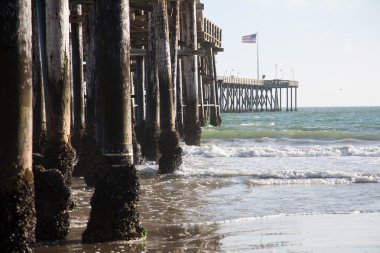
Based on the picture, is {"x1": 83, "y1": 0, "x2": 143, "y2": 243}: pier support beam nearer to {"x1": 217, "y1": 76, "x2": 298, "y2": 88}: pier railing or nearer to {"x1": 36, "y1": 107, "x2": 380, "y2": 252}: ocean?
{"x1": 36, "y1": 107, "x2": 380, "y2": 252}: ocean

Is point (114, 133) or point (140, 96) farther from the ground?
point (140, 96)

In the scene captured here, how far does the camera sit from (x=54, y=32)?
757 centimetres

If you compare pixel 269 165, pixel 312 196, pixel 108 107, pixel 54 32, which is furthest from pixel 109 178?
pixel 269 165

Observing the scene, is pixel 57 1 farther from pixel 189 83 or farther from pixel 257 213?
pixel 189 83

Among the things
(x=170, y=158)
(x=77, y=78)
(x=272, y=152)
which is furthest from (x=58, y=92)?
(x=272, y=152)

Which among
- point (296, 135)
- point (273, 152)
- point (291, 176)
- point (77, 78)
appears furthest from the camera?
point (296, 135)

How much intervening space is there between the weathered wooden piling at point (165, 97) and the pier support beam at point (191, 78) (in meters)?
5.56

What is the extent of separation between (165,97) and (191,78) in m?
6.52

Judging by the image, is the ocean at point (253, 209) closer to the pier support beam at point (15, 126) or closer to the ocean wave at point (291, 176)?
the ocean wave at point (291, 176)

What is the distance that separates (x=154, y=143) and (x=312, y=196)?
508 centimetres

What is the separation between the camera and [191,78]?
19094mm

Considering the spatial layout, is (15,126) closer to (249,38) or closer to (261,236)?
(261,236)

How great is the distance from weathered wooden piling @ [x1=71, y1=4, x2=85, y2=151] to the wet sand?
107 inches

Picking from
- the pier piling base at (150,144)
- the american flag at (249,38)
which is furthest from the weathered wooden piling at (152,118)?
the american flag at (249,38)
